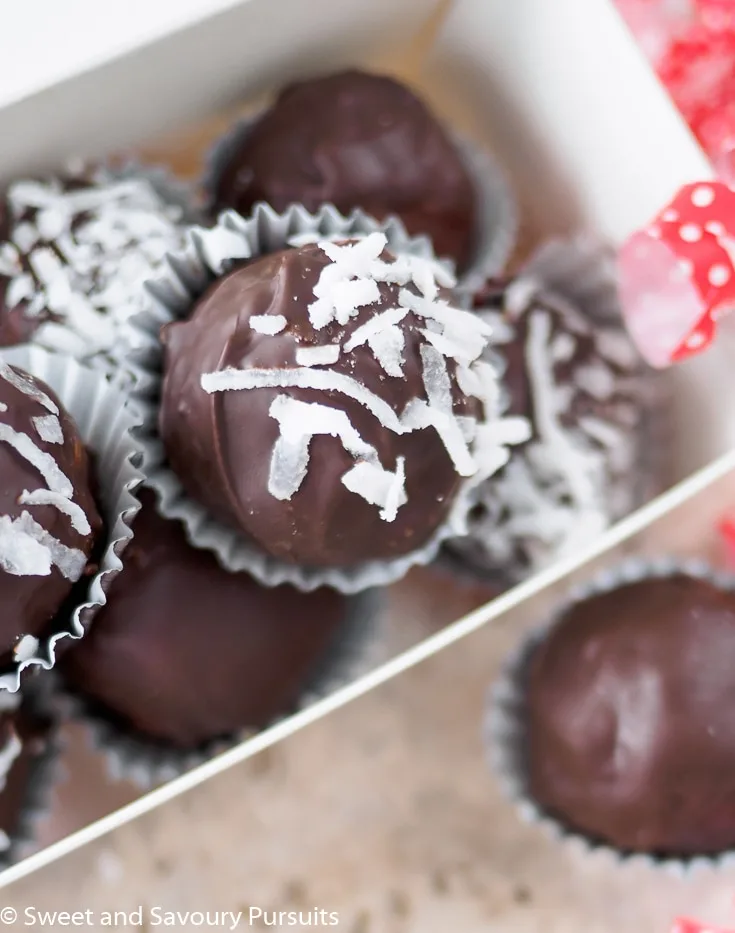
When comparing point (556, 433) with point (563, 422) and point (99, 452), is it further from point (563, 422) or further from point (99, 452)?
point (99, 452)

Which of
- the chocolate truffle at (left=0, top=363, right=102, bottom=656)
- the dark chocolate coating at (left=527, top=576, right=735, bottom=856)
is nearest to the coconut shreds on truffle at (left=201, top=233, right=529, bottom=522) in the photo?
the chocolate truffle at (left=0, top=363, right=102, bottom=656)

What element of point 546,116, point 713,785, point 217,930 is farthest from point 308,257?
point 217,930

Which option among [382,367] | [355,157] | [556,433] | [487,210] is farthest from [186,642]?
[487,210]

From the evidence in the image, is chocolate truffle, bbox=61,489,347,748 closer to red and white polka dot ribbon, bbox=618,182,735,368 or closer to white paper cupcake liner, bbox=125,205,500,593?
white paper cupcake liner, bbox=125,205,500,593

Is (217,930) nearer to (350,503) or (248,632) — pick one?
(248,632)

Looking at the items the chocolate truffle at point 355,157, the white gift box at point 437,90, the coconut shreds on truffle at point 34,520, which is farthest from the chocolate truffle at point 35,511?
the chocolate truffle at point 355,157

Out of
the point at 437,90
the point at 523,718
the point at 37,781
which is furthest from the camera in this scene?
the point at 437,90

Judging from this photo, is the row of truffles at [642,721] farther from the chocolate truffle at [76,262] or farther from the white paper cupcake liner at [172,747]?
the chocolate truffle at [76,262]

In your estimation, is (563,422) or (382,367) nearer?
(382,367)
